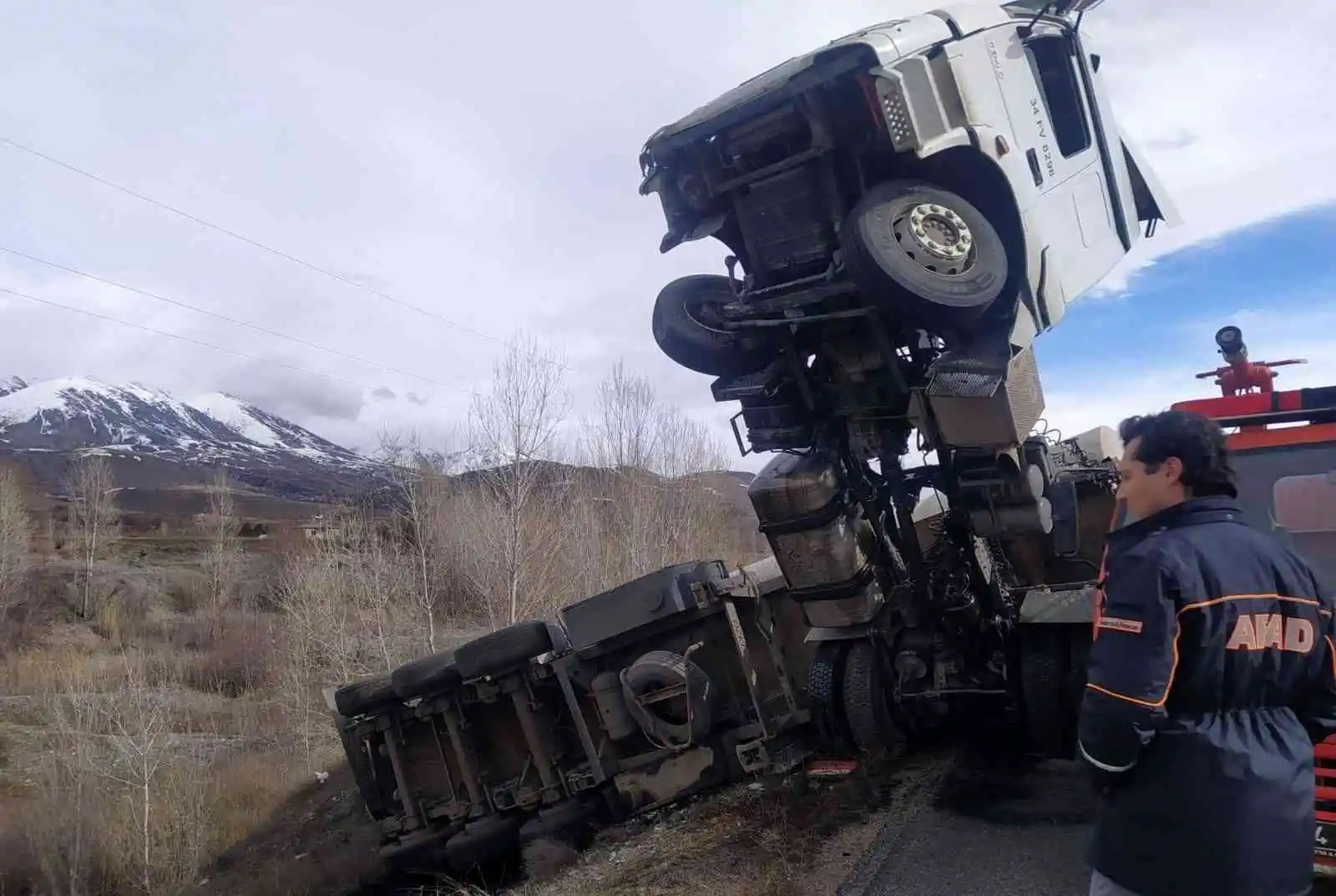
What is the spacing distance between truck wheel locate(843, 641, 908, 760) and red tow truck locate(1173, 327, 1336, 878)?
8.54 ft

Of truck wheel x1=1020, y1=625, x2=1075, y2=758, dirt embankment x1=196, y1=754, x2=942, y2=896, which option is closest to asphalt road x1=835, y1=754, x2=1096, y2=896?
dirt embankment x1=196, y1=754, x2=942, y2=896

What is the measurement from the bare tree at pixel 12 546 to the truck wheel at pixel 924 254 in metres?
31.1

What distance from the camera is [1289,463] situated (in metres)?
4.71

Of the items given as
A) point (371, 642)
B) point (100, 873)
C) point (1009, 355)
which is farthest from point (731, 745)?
point (371, 642)

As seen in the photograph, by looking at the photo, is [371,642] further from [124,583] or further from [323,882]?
[124,583]

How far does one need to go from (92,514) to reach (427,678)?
32267 millimetres

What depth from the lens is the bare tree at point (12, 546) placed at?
28.0 metres

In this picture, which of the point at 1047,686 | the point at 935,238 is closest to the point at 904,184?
the point at 935,238

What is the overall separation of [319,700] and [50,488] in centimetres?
4254

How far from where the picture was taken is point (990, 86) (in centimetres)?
456

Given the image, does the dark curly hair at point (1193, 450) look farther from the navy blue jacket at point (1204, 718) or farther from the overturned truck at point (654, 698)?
the overturned truck at point (654, 698)

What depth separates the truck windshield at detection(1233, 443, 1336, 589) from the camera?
445 cm

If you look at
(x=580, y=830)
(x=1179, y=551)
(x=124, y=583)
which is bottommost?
(x=580, y=830)

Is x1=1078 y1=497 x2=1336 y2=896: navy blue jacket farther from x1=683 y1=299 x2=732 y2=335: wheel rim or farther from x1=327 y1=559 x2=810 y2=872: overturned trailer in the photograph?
x1=327 y1=559 x2=810 y2=872: overturned trailer
